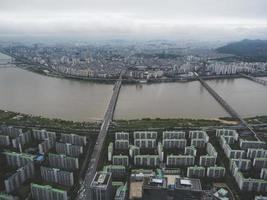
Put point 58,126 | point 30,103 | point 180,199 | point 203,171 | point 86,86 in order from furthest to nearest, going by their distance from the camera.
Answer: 1. point 86,86
2. point 30,103
3. point 58,126
4. point 203,171
5. point 180,199

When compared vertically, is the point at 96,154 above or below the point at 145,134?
below

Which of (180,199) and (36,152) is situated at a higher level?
(180,199)

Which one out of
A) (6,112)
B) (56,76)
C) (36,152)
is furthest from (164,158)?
(56,76)

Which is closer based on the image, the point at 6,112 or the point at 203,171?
the point at 203,171

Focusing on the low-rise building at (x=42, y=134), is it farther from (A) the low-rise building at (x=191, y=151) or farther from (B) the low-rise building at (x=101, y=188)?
(A) the low-rise building at (x=191, y=151)

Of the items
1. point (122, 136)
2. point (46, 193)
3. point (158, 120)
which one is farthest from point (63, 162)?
point (158, 120)

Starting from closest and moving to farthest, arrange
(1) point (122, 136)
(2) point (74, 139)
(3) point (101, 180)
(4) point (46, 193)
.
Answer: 1. (3) point (101, 180)
2. (4) point (46, 193)
3. (2) point (74, 139)
4. (1) point (122, 136)

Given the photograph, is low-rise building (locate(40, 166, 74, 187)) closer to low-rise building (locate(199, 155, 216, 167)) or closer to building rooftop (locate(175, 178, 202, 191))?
building rooftop (locate(175, 178, 202, 191))

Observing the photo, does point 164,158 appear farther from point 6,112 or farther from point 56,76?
point 56,76

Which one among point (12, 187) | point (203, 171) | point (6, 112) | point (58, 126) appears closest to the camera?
point (12, 187)

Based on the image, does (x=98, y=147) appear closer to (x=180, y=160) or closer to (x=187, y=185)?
(x=180, y=160)

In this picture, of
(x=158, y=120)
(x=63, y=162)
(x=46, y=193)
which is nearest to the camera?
(x=46, y=193)
